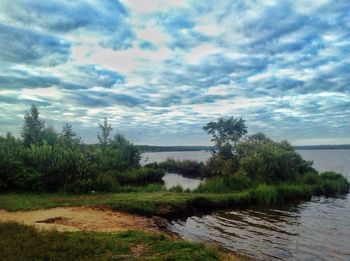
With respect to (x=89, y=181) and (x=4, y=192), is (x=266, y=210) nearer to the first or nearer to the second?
(x=89, y=181)

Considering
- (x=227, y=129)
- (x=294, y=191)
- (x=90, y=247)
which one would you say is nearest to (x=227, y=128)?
(x=227, y=129)

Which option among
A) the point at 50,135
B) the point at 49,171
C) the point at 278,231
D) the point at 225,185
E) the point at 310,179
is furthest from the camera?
the point at 50,135

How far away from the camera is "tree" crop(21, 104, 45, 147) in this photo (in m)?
44.2

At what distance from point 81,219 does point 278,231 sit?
11283 millimetres

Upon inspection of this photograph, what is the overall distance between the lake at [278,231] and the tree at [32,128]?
92.0 feet

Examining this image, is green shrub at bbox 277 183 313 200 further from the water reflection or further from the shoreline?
the shoreline

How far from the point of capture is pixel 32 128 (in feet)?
152

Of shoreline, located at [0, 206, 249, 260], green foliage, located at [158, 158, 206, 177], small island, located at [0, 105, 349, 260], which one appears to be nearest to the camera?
small island, located at [0, 105, 349, 260]

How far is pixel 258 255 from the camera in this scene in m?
16.0

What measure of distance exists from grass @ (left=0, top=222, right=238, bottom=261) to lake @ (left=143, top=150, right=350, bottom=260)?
4991mm

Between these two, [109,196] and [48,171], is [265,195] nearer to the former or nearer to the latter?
[109,196]

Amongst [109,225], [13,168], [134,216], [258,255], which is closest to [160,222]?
[134,216]

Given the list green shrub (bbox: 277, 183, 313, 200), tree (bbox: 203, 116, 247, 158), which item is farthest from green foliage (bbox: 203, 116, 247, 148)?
green shrub (bbox: 277, 183, 313, 200)

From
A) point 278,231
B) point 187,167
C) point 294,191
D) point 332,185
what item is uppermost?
point 187,167
